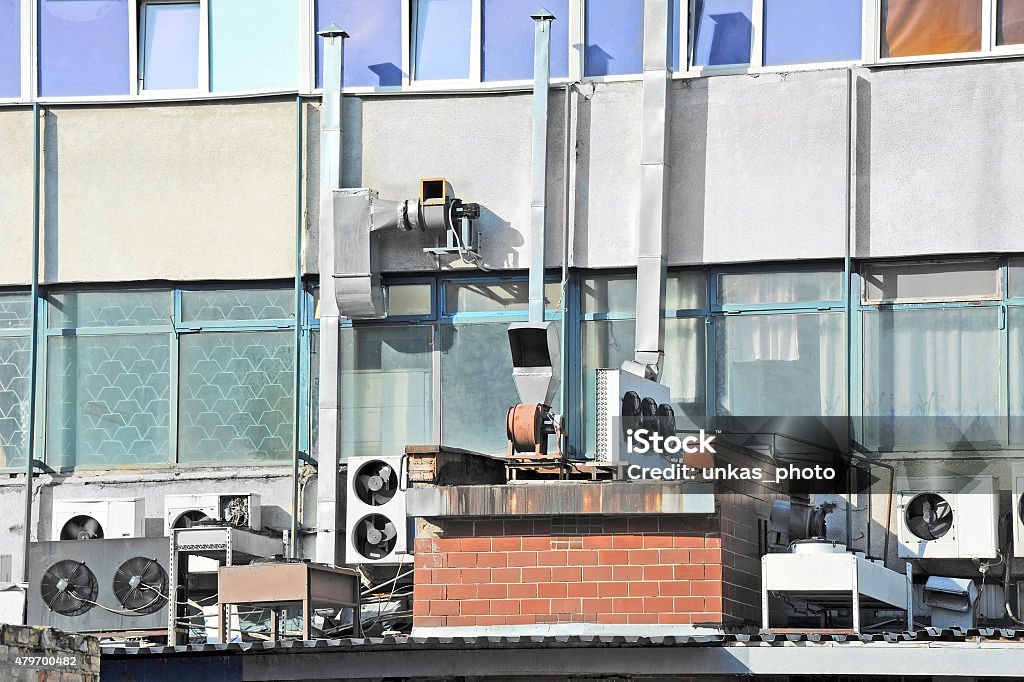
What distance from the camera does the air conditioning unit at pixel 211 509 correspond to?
18.8m

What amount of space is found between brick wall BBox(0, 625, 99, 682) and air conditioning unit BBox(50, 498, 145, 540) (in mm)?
5119

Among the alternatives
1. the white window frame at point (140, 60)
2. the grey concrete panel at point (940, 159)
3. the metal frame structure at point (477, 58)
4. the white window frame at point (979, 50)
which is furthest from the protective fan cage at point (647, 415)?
the white window frame at point (140, 60)

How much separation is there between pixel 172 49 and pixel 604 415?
6.55 meters

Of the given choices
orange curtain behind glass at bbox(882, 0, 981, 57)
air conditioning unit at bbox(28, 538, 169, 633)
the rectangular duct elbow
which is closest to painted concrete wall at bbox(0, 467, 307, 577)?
air conditioning unit at bbox(28, 538, 169, 633)

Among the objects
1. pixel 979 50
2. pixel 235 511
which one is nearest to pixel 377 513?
pixel 235 511

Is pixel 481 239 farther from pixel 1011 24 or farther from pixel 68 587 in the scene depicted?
pixel 1011 24

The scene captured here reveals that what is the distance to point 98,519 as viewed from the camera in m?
18.8

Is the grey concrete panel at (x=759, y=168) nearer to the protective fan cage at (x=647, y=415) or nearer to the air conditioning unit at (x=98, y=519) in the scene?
the protective fan cage at (x=647, y=415)

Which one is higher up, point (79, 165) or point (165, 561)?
point (79, 165)

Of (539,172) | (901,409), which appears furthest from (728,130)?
(901,409)

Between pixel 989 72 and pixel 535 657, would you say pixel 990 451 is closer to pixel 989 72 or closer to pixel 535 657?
pixel 989 72

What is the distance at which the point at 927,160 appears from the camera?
18.6 meters

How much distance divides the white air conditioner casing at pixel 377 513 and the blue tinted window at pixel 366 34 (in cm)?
388

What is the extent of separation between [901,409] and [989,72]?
324 cm
